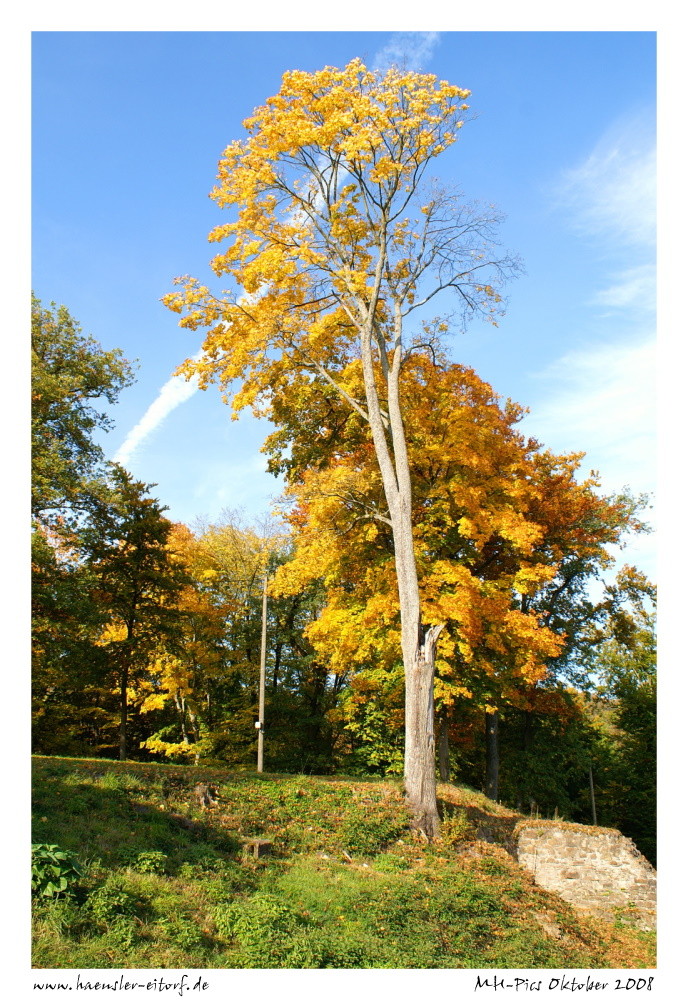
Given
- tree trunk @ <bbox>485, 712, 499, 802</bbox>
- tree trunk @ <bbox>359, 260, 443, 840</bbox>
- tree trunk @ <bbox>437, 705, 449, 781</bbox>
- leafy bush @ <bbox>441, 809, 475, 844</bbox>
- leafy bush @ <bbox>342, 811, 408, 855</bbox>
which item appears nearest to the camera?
leafy bush @ <bbox>342, 811, 408, 855</bbox>

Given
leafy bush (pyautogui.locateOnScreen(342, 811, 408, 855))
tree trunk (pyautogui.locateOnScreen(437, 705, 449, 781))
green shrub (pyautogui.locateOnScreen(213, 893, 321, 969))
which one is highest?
green shrub (pyautogui.locateOnScreen(213, 893, 321, 969))

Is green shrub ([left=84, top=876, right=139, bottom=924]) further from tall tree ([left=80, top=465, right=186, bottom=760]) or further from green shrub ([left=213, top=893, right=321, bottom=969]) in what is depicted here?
tall tree ([left=80, top=465, right=186, bottom=760])

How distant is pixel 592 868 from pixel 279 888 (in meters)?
Result: 5.42

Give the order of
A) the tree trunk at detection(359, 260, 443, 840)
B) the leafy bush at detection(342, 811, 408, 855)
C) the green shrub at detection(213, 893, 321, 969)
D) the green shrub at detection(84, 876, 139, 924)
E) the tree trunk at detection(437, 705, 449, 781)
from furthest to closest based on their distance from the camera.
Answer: the tree trunk at detection(437, 705, 449, 781) → the tree trunk at detection(359, 260, 443, 840) → the leafy bush at detection(342, 811, 408, 855) → the green shrub at detection(213, 893, 321, 969) → the green shrub at detection(84, 876, 139, 924)

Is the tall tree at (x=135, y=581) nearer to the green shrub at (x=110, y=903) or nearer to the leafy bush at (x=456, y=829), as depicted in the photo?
the leafy bush at (x=456, y=829)

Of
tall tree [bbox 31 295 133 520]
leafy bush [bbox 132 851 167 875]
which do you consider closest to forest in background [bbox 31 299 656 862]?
tall tree [bbox 31 295 133 520]

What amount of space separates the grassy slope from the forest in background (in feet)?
13.7

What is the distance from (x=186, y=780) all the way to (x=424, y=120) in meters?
12.3

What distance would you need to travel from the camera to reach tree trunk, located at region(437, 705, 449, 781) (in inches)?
631

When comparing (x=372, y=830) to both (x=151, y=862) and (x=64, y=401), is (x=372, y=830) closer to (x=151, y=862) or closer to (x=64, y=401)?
(x=151, y=862)

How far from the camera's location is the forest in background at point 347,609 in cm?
1376

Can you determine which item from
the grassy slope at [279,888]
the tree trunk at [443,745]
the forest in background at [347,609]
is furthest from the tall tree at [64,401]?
the tree trunk at [443,745]
